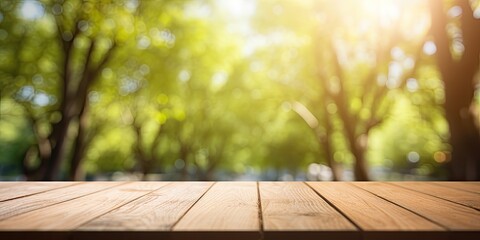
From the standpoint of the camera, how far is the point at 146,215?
5.40ft

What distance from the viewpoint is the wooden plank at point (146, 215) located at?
4.66 ft

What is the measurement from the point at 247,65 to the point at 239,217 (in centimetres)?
1916

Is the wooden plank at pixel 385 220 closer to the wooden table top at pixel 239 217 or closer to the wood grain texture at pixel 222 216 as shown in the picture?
the wooden table top at pixel 239 217

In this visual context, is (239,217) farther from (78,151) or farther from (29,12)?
(29,12)

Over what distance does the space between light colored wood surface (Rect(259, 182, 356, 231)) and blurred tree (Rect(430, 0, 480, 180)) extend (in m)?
4.49

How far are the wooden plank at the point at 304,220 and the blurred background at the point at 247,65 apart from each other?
4.58m

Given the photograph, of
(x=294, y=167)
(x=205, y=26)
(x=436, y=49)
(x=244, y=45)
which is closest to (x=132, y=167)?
(x=294, y=167)

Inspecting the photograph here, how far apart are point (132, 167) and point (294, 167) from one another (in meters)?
14.6

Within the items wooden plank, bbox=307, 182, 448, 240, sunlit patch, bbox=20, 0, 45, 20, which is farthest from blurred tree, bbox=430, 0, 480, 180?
sunlit patch, bbox=20, 0, 45, 20

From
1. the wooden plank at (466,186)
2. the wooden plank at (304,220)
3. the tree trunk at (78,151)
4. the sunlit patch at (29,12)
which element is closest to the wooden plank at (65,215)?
the wooden plank at (304,220)

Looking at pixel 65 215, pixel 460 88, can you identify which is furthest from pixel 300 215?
pixel 460 88

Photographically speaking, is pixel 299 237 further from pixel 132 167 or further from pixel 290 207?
pixel 132 167

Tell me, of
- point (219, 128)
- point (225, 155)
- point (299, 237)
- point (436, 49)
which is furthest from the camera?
point (225, 155)

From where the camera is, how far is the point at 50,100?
15.9 meters
